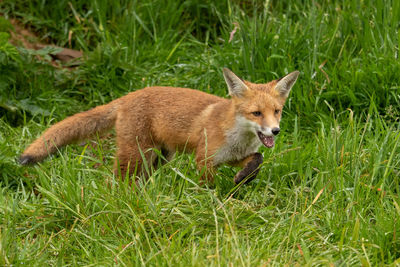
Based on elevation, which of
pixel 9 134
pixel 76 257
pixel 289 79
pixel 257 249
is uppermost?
pixel 289 79

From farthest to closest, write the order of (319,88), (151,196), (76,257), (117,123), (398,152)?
1. (319,88)
2. (117,123)
3. (398,152)
4. (151,196)
5. (76,257)

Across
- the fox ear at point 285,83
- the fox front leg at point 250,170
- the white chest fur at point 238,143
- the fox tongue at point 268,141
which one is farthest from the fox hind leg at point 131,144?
the fox ear at point 285,83

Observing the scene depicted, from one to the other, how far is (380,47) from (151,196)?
3.01m

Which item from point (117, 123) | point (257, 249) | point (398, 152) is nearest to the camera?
point (257, 249)

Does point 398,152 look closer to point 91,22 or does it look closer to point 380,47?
point 380,47

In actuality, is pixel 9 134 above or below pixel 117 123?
below

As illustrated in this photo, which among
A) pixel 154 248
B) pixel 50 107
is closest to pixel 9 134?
pixel 50 107

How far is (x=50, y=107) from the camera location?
6184 millimetres

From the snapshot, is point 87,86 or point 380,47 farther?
point 87,86

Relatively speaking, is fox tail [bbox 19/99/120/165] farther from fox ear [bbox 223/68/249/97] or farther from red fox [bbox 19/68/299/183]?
fox ear [bbox 223/68/249/97]

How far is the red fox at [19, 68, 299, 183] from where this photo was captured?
15.1ft

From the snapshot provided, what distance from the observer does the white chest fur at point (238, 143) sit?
4.66m

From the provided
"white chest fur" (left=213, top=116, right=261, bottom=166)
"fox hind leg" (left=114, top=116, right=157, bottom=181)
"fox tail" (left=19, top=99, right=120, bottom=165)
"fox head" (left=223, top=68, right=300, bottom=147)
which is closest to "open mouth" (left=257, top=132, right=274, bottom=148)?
"fox head" (left=223, top=68, right=300, bottom=147)

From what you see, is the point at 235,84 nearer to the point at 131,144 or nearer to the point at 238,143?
the point at 238,143
